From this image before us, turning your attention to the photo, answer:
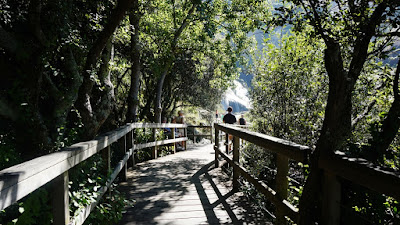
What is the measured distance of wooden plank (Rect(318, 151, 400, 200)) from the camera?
147 cm

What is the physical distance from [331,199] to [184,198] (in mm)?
2802

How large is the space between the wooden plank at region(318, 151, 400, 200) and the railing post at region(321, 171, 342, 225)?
9 centimetres

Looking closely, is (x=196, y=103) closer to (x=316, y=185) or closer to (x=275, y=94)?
(x=275, y=94)

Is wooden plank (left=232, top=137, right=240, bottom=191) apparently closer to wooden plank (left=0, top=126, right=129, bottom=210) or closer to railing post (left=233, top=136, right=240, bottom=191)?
railing post (left=233, top=136, right=240, bottom=191)

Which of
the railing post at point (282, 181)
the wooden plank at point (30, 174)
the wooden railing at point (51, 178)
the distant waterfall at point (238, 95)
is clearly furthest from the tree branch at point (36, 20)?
the distant waterfall at point (238, 95)

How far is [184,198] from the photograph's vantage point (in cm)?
446

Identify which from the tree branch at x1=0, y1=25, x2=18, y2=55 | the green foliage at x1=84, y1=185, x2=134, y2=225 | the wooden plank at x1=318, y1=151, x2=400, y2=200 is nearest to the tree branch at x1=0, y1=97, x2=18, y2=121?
the tree branch at x1=0, y1=25, x2=18, y2=55

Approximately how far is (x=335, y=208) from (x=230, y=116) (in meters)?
9.26

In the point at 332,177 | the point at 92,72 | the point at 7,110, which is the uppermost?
the point at 92,72

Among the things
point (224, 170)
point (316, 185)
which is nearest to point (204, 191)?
point (224, 170)

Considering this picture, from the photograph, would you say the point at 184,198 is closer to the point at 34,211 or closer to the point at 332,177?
the point at 34,211

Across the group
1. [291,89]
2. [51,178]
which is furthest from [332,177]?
[291,89]

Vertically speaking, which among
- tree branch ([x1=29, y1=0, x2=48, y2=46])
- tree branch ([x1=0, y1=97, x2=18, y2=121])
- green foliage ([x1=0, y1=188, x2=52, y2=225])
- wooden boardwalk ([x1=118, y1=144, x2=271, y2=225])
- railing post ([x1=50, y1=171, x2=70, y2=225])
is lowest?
wooden boardwalk ([x1=118, y1=144, x2=271, y2=225])

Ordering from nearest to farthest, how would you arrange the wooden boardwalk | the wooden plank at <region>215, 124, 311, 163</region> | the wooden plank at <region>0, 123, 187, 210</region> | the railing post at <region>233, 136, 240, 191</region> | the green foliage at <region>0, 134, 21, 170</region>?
1. the wooden plank at <region>0, 123, 187, 210</region>
2. the wooden plank at <region>215, 124, 311, 163</region>
3. the green foliage at <region>0, 134, 21, 170</region>
4. the wooden boardwalk
5. the railing post at <region>233, 136, 240, 191</region>
